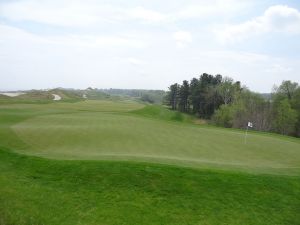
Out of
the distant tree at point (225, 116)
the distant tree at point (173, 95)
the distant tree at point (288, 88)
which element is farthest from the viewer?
the distant tree at point (173, 95)

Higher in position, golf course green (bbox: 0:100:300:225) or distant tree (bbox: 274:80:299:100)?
distant tree (bbox: 274:80:299:100)

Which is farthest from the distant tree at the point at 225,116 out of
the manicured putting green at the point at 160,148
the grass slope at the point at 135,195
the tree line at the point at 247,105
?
the grass slope at the point at 135,195

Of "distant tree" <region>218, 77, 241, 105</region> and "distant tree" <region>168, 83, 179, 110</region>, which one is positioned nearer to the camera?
"distant tree" <region>218, 77, 241, 105</region>

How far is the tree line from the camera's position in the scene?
59.0 metres

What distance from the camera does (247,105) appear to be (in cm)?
6712

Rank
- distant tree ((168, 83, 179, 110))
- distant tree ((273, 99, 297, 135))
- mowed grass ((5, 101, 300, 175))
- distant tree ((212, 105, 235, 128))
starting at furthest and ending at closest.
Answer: distant tree ((168, 83, 179, 110))
distant tree ((212, 105, 235, 128))
distant tree ((273, 99, 297, 135))
mowed grass ((5, 101, 300, 175))

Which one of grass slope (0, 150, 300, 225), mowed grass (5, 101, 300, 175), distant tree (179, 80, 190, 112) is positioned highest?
distant tree (179, 80, 190, 112)

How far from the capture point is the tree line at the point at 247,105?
5897 centimetres

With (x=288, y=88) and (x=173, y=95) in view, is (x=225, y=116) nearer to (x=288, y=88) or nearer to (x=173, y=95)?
(x=288, y=88)

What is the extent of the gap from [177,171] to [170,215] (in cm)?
232

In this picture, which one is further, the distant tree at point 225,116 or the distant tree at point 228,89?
the distant tree at point 228,89

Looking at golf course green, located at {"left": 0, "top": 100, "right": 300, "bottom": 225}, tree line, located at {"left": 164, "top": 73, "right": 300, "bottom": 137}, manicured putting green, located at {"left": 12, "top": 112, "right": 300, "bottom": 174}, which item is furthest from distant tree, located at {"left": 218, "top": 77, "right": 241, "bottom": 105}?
golf course green, located at {"left": 0, "top": 100, "right": 300, "bottom": 225}

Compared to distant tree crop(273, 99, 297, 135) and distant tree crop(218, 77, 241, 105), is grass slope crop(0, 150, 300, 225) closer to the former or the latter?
distant tree crop(273, 99, 297, 135)

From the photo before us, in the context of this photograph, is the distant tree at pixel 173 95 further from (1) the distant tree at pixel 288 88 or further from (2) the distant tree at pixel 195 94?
(1) the distant tree at pixel 288 88
